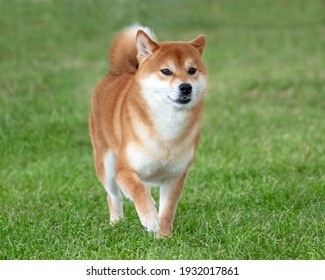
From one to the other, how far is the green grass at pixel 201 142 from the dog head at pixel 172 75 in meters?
0.95

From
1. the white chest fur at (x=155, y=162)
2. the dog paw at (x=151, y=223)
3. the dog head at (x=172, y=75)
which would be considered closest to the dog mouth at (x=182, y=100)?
the dog head at (x=172, y=75)

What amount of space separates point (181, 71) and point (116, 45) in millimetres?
1211

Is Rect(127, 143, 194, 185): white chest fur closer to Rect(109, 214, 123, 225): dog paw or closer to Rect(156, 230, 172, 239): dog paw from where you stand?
Rect(156, 230, 172, 239): dog paw

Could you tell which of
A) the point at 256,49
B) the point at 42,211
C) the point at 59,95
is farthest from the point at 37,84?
the point at 42,211

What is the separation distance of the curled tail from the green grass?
1.20m

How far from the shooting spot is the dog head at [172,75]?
634 cm

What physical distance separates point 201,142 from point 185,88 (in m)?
4.57

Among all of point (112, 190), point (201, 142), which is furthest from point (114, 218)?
point (201, 142)

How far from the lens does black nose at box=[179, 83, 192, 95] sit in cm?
629

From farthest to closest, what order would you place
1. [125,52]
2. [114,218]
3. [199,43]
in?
[125,52]
[114,218]
[199,43]

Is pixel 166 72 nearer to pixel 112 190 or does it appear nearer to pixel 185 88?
pixel 185 88

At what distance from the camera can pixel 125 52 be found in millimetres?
7379
